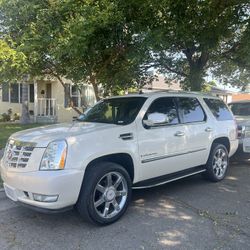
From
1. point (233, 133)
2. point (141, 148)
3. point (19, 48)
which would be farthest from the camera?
point (19, 48)

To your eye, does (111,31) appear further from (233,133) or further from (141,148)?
(141,148)

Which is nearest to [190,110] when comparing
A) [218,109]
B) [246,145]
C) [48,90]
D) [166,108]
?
[166,108]

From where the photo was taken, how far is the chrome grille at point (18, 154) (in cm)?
453

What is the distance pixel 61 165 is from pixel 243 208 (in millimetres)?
3104

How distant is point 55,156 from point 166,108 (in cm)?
251

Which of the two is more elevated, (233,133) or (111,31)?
(111,31)

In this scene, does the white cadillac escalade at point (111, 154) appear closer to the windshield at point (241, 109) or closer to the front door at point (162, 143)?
the front door at point (162, 143)

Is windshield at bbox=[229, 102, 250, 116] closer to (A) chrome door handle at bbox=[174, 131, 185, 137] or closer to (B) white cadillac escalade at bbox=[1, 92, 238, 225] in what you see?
(B) white cadillac escalade at bbox=[1, 92, 238, 225]

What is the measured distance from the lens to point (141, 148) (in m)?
5.26

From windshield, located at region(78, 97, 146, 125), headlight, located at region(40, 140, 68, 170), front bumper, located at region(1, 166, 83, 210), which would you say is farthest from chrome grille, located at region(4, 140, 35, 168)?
windshield, located at region(78, 97, 146, 125)

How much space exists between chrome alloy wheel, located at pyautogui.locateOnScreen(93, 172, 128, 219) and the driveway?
0.68ft

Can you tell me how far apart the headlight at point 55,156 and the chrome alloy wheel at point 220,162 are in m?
3.71

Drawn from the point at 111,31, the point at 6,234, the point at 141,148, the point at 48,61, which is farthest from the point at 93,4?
the point at 6,234

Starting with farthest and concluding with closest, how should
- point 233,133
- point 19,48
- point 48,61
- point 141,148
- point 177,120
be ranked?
point 48,61 → point 19,48 → point 233,133 → point 177,120 → point 141,148
